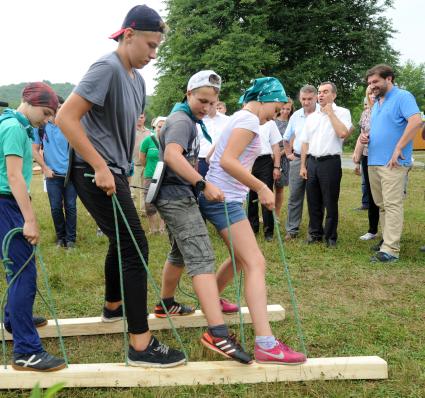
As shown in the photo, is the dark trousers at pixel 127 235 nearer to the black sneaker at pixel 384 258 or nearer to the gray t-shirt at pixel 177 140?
the gray t-shirt at pixel 177 140

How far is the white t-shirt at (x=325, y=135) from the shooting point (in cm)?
645

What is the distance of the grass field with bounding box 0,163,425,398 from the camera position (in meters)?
2.93

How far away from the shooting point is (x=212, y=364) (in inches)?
120

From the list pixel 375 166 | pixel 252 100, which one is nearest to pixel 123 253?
pixel 252 100

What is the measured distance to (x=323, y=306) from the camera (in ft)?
14.4

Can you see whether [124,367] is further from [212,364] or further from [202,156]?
[202,156]

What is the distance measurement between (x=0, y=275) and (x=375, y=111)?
4.80 m

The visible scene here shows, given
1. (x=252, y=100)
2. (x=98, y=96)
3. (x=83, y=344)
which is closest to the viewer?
(x=98, y=96)

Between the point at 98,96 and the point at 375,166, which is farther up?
the point at 98,96

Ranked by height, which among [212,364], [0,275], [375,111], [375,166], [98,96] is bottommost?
[0,275]

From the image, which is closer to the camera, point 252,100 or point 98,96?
point 98,96

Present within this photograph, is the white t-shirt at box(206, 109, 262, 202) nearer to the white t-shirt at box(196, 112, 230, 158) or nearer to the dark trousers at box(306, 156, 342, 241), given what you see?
the dark trousers at box(306, 156, 342, 241)

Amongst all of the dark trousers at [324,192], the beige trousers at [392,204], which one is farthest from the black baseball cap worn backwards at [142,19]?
the dark trousers at [324,192]

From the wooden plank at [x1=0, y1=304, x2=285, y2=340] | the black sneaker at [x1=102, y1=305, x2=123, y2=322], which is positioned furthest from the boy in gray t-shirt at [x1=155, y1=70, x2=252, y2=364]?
the black sneaker at [x1=102, y1=305, x2=123, y2=322]
